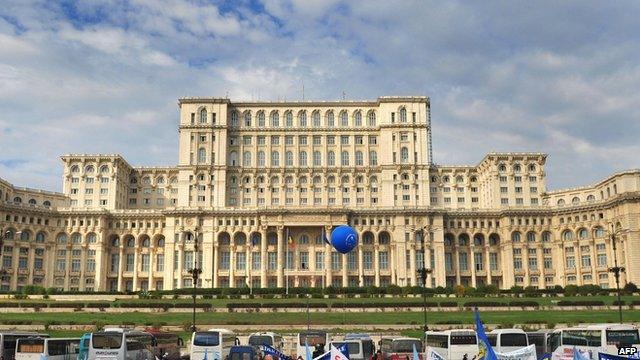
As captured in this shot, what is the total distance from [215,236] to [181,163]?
19100mm

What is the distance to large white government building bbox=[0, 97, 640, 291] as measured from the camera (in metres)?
120

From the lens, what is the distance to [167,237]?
12212 cm

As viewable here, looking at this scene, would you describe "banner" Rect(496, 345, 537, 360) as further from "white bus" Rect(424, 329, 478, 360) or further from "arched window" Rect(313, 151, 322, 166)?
"arched window" Rect(313, 151, 322, 166)

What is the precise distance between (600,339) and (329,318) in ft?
118

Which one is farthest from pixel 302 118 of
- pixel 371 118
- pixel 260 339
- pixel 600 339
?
pixel 600 339

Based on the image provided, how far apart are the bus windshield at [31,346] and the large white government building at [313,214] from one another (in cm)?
7664

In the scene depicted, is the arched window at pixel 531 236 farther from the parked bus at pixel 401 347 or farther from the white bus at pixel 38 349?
the white bus at pixel 38 349

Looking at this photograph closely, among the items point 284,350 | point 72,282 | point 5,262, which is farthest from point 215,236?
point 284,350

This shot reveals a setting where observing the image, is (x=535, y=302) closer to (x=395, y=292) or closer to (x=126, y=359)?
(x=395, y=292)

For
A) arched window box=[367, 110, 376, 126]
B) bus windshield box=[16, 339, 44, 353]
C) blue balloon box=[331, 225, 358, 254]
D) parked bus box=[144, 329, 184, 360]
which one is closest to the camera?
bus windshield box=[16, 339, 44, 353]

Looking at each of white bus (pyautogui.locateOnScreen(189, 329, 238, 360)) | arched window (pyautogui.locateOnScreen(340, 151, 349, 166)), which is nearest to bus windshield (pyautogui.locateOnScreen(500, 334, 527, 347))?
white bus (pyautogui.locateOnScreen(189, 329, 238, 360))

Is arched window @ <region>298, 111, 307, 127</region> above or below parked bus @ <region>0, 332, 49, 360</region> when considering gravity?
above

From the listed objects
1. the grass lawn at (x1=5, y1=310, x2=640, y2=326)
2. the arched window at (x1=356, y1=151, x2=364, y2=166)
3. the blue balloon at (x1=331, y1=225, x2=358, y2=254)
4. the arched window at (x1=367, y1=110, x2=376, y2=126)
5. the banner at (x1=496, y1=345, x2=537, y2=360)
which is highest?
the arched window at (x1=367, y1=110, x2=376, y2=126)

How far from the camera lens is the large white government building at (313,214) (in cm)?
11950
